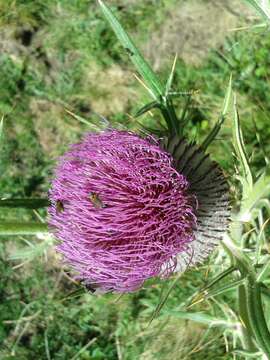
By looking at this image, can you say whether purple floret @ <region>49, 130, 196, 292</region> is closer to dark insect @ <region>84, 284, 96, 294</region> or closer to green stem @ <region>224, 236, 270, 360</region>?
dark insect @ <region>84, 284, 96, 294</region>

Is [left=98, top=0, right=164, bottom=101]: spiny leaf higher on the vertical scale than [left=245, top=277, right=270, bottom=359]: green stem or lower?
higher

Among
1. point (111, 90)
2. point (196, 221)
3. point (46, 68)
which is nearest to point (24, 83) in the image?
point (46, 68)

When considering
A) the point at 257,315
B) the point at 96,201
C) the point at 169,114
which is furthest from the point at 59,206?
the point at 257,315

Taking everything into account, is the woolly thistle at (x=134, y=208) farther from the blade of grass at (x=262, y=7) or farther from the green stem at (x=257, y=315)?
the blade of grass at (x=262, y=7)

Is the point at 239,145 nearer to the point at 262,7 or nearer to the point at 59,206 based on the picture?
the point at 262,7

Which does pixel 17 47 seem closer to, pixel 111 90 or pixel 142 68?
pixel 111 90

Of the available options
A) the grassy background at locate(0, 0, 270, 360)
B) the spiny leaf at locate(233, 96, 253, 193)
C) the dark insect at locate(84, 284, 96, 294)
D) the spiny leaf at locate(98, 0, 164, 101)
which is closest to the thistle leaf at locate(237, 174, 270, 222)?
the spiny leaf at locate(233, 96, 253, 193)
